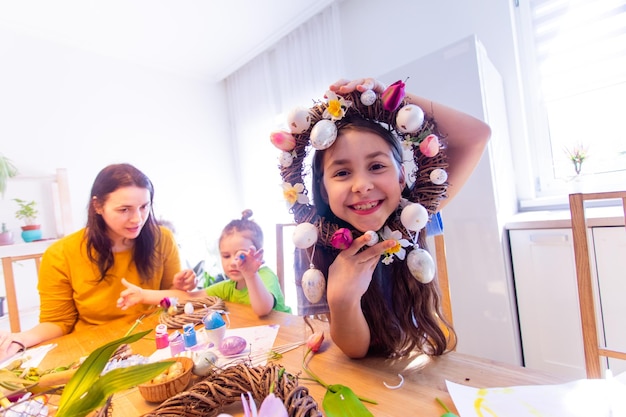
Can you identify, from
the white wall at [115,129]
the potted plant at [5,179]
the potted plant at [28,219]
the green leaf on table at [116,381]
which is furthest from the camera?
the white wall at [115,129]

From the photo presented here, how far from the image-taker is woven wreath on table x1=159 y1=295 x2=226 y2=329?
39.9 inches

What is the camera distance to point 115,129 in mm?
2637

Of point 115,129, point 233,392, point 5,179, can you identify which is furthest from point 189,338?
point 115,129

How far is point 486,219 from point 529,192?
2.13 feet

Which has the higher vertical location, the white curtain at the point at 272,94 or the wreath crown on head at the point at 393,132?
the white curtain at the point at 272,94

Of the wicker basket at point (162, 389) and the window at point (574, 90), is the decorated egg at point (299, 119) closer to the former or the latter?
the wicker basket at point (162, 389)

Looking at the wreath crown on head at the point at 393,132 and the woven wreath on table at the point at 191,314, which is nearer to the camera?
the wreath crown on head at the point at 393,132

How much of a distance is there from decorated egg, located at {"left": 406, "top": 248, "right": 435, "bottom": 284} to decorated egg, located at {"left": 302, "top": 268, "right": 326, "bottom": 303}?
7.0 inches

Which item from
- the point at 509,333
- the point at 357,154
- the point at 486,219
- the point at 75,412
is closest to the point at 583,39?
the point at 486,219

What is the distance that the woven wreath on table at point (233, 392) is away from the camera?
470 millimetres

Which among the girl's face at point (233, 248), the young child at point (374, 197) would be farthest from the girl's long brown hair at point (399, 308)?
the girl's face at point (233, 248)

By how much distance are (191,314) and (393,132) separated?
2.76 feet

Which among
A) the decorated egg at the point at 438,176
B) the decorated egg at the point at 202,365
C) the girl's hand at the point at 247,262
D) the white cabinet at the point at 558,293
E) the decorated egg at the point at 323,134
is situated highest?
the decorated egg at the point at 323,134

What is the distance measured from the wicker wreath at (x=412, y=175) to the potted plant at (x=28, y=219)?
222cm
